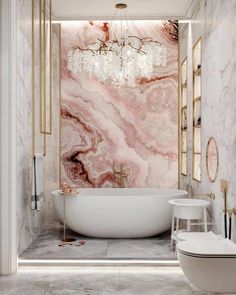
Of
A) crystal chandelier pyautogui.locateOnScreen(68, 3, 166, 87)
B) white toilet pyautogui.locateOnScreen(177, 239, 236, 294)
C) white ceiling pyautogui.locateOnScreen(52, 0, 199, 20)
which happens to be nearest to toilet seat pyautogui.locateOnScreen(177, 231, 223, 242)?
white toilet pyautogui.locateOnScreen(177, 239, 236, 294)

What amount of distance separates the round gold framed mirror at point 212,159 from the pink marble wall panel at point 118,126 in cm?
174

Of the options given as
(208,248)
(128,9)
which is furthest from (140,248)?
(128,9)

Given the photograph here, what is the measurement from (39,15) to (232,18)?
246 centimetres

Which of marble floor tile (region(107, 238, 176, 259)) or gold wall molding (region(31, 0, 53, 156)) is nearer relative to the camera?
marble floor tile (region(107, 238, 176, 259))

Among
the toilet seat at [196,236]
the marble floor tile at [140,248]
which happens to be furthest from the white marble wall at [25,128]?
the toilet seat at [196,236]

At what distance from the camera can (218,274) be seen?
2758mm

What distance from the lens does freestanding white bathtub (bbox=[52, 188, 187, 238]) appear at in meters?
4.68

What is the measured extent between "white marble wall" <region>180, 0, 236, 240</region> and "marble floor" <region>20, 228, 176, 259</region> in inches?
27.1

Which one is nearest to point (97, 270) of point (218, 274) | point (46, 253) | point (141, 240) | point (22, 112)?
point (46, 253)

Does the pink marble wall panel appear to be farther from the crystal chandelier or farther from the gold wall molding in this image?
the crystal chandelier

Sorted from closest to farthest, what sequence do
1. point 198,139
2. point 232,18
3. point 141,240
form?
point 232,18
point 141,240
point 198,139

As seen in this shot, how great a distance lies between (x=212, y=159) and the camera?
13.9 ft

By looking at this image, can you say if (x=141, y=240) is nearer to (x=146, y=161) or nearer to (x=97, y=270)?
(x=97, y=270)

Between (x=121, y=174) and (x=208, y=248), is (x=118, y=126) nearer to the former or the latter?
(x=121, y=174)
